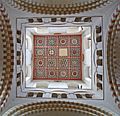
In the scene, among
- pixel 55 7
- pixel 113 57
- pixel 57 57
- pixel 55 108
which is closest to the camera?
pixel 113 57

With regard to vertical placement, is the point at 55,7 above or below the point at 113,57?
above

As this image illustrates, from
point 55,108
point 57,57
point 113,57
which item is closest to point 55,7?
point 113,57

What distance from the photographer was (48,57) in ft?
51.5

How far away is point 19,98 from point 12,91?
0.44 meters

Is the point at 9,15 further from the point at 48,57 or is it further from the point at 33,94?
the point at 48,57

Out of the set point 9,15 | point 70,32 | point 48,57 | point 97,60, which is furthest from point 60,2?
point 48,57

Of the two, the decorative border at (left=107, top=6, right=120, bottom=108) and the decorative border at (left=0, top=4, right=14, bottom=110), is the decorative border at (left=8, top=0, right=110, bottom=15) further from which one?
the decorative border at (left=107, top=6, right=120, bottom=108)

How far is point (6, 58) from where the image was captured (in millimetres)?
9562

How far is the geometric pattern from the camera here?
15.4 m

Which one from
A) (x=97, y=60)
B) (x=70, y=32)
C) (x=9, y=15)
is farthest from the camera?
(x=70, y=32)

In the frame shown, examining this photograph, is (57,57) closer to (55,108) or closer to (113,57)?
(55,108)

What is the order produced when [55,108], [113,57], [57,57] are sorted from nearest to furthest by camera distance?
[113,57] → [55,108] → [57,57]

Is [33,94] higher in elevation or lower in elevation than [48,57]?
lower

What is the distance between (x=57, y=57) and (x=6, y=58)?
6.46 metres
